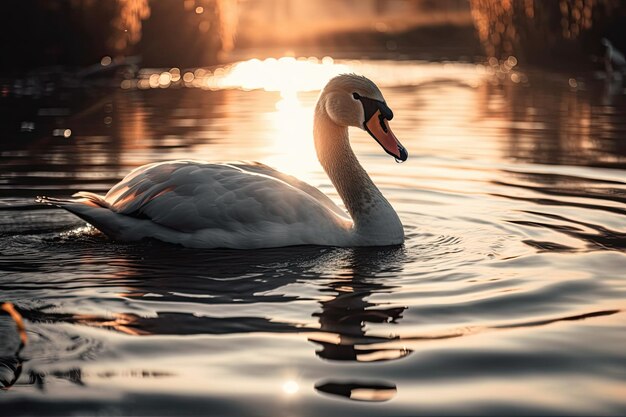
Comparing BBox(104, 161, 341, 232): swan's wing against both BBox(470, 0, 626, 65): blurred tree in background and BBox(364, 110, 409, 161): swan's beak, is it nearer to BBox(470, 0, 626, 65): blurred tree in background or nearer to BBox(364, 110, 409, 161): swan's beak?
BBox(364, 110, 409, 161): swan's beak

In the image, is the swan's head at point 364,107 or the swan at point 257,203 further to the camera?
the swan's head at point 364,107

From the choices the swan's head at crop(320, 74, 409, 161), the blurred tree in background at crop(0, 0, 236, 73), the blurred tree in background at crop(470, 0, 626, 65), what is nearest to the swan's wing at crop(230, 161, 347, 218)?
the swan's head at crop(320, 74, 409, 161)

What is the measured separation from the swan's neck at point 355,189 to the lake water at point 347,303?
20 centimetres

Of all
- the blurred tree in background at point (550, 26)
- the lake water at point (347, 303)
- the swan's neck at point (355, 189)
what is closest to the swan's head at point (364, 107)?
the swan's neck at point (355, 189)

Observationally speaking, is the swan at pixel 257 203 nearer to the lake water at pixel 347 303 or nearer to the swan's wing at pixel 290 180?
the swan's wing at pixel 290 180

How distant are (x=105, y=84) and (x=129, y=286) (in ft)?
73.4

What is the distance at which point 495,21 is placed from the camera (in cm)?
3441

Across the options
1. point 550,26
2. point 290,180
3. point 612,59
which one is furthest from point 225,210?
point 550,26

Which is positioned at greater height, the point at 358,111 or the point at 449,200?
the point at 358,111

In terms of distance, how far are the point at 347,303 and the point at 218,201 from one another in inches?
71.9

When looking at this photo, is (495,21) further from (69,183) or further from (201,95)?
(69,183)

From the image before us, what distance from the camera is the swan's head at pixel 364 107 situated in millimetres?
8461

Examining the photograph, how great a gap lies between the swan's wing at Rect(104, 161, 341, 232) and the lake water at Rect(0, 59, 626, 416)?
0.24m

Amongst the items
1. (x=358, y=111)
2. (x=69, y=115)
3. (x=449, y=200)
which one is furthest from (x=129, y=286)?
(x=69, y=115)
